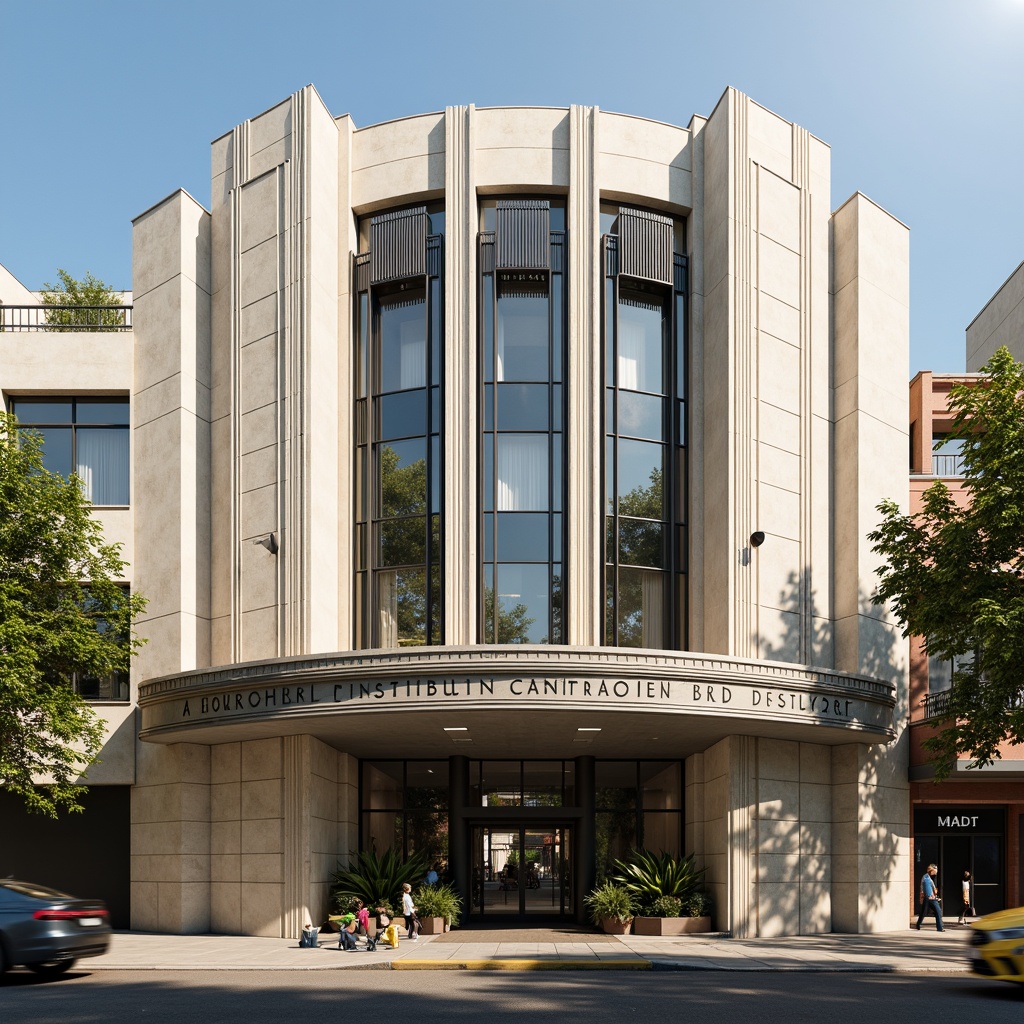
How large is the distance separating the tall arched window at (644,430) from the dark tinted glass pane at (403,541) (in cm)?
469

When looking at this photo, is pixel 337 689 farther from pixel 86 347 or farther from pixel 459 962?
pixel 86 347

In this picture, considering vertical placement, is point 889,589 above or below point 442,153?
below

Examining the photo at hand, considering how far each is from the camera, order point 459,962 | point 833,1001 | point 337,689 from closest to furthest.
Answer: point 833,1001
point 459,962
point 337,689

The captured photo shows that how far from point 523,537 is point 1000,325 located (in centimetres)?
2429

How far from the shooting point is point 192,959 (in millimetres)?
21000

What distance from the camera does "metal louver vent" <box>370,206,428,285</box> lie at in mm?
29484

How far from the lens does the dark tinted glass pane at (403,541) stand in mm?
28828

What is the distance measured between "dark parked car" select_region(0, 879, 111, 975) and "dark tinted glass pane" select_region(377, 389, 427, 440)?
47.7ft

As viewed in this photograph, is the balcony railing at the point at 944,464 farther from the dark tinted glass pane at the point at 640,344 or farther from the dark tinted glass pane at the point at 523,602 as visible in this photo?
the dark tinted glass pane at the point at 523,602

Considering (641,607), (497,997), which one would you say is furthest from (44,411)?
(497,997)

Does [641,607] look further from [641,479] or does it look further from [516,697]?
[516,697]

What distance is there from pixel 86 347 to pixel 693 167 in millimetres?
17138

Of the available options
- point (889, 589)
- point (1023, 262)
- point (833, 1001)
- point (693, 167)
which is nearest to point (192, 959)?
point (833, 1001)

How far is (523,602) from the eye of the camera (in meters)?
28.3
